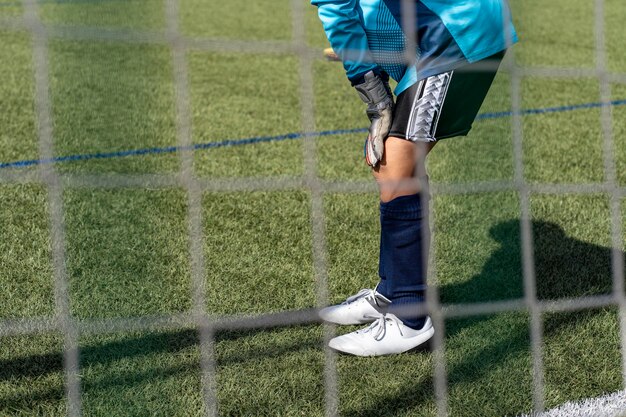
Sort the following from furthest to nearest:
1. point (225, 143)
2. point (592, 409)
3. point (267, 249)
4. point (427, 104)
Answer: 1. point (225, 143)
2. point (267, 249)
3. point (427, 104)
4. point (592, 409)

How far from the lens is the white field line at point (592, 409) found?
6.11 feet

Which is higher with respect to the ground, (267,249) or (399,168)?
(399,168)

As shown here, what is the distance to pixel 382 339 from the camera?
207 centimetres

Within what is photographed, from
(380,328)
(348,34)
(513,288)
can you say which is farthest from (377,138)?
(513,288)

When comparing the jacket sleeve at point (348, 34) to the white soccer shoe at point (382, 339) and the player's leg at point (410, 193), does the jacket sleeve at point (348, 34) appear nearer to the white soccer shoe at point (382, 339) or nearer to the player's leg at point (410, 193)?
the player's leg at point (410, 193)

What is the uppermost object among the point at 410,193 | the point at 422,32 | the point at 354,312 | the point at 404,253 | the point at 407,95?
the point at 422,32

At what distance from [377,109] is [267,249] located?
87cm

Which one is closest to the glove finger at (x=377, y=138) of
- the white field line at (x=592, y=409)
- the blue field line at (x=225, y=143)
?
the white field line at (x=592, y=409)

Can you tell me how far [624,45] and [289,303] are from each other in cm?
480

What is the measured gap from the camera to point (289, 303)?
237 centimetres

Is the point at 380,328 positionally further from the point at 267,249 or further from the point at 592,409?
the point at 267,249

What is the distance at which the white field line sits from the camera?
6.11ft

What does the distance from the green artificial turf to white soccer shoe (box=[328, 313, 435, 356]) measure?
3 cm

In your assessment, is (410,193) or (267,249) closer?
(410,193)
